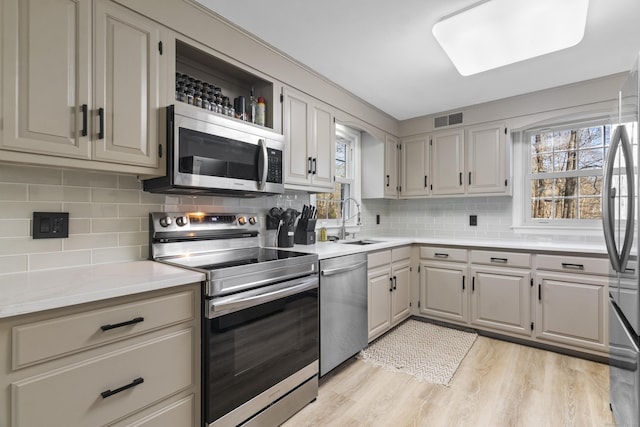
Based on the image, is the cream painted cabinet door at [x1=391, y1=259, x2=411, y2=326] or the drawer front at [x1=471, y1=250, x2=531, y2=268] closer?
the drawer front at [x1=471, y1=250, x2=531, y2=268]

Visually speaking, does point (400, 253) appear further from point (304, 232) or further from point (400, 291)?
point (304, 232)

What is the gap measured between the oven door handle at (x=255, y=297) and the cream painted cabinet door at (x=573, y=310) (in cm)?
212

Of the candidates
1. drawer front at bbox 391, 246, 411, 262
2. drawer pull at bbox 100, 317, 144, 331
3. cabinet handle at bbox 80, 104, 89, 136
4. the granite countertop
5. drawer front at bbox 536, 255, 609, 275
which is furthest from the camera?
drawer front at bbox 391, 246, 411, 262

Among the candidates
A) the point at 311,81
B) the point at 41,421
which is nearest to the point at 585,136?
the point at 311,81

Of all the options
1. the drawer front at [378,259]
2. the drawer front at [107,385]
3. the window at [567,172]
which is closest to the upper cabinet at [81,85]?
the drawer front at [107,385]

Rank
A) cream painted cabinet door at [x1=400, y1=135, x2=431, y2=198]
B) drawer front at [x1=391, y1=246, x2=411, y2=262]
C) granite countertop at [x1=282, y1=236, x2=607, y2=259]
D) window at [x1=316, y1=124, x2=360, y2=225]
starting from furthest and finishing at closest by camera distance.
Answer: cream painted cabinet door at [x1=400, y1=135, x2=431, y2=198], window at [x1=316, y1=124, x2=360, y2=225], drawer front at [x1=391, y1=246, x2=411, y2=262], granite countertop at [x1=282, y1=236, x2=607, y2=259]

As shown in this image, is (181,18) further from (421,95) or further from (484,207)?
(484,207)

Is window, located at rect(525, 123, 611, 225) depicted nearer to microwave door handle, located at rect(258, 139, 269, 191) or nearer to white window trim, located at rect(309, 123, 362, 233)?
white window trim, located at rect(309, 123, 362, 233)

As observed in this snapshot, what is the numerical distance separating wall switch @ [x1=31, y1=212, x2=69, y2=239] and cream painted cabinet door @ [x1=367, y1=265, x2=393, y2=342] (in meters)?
2.09

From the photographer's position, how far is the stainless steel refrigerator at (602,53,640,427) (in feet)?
4.48

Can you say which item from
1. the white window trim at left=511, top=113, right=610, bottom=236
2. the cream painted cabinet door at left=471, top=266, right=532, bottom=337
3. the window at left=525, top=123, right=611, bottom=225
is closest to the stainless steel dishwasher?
the cream painted cabinet door at left=471, top=266, right=532, bottom=337

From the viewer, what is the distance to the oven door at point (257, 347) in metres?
1.48

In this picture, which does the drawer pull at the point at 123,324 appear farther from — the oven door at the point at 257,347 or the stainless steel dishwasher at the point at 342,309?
the stainless steel dishwasher at the point at 342,309

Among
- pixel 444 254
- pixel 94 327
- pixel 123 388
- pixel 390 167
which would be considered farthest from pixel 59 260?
pixel 390 167
